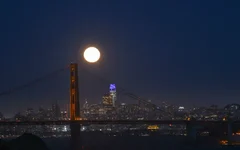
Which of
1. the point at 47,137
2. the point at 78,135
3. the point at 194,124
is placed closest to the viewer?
the point at 78,135

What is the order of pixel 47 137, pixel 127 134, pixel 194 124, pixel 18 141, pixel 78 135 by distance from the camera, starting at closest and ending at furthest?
pixel 18 141 < pixel 78 135 < pixel 194 124 < pixel 47 137 < pixel 127 134

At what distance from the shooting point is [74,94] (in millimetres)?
69688

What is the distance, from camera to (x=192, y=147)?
7850 centimetres

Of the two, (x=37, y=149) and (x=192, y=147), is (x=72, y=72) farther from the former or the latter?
(x=37, y=149)

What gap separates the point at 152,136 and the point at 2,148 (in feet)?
314

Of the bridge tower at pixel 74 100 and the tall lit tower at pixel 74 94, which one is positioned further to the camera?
the tall lit tower at pixel 74 94

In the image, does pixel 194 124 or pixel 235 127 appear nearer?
pixel 194 124

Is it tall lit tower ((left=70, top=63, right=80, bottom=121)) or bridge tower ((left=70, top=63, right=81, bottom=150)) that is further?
tall lit tower ((left=70, top=63, right=80, bottom=121))

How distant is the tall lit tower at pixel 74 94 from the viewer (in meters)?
68.2

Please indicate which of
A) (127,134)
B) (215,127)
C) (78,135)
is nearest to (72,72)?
(78,135)

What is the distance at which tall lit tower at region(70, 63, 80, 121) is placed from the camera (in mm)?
68188

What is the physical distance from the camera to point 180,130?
130625 millimetres

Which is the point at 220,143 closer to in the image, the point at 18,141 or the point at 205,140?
the point at 205,140

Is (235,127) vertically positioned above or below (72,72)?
below
